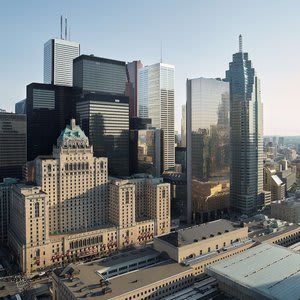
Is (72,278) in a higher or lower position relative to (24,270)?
higher

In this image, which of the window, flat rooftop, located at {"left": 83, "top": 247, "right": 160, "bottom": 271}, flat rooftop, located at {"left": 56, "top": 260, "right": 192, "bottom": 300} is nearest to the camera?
flat rooftop, located at {"left": 56, "top": 260, "right": 192, "bottom": 300}

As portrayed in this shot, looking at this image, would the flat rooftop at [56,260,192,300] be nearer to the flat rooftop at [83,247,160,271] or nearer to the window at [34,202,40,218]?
the flat rooftop at [83,247,160,271]

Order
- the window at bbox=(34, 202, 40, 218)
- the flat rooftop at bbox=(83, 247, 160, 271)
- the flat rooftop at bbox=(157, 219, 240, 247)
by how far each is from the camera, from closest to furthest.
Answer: the flat rooftop at bbox=(83, 247, 160, 271) < the flat rooftop at bbox=(157, 219, 240, 247) < the window at bbox=(34, 202, 40, 218)

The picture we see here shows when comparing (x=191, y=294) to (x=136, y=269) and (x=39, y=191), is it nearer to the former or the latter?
(x=136, y=269)

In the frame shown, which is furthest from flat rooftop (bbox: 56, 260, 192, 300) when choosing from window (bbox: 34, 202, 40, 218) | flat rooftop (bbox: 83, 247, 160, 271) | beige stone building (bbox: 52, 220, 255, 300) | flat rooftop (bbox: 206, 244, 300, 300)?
window (bbox: 34, 202, 40, 218)

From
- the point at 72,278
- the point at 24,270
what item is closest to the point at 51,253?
the point at 24,270

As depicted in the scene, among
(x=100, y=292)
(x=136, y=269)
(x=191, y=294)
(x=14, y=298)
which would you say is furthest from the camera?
(x=136, y=269)

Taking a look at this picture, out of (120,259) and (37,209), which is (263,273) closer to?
(120,259)
